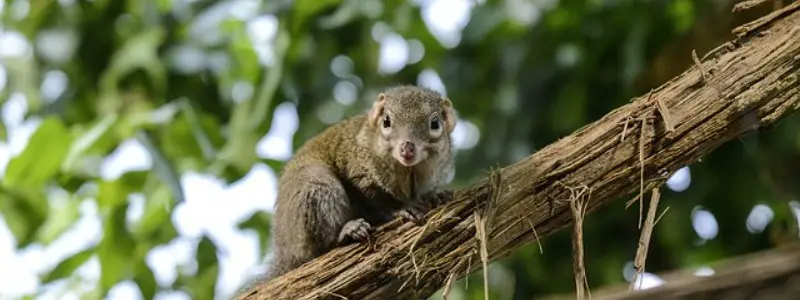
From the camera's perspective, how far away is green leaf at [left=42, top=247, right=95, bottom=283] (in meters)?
3.90

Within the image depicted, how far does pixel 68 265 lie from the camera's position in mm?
3902

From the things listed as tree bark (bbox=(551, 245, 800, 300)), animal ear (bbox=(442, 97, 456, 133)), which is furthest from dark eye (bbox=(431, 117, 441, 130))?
tree bark (bbox=(551, 245, 800, 300))

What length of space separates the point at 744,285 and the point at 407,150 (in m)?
2.08

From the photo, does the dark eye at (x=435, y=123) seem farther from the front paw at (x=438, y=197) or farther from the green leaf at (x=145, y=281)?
the green leaf at (x=145, y=281)

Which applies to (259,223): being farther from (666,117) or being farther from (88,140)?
(666,117)

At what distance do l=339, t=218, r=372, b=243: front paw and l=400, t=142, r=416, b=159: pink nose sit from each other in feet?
1.19

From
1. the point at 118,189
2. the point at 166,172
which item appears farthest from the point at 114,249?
the point at 166,172

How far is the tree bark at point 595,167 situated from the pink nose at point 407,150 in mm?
496

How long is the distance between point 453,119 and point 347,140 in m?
0.39

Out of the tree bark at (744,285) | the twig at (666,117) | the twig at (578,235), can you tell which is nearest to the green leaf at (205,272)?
the twig at (578,235)

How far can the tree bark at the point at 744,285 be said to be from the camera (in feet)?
3.34

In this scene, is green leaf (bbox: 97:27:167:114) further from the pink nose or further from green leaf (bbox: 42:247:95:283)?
the pink nose

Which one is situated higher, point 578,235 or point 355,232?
point 355,232

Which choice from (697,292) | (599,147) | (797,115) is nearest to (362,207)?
(599,147)
